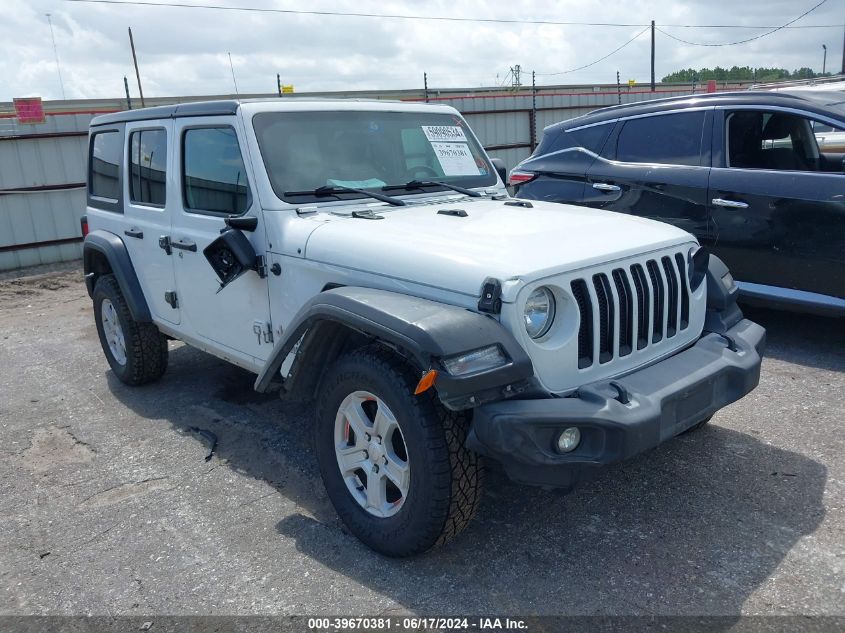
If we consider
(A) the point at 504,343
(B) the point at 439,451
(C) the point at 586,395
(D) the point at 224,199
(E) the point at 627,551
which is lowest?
(E) the point at 627,551

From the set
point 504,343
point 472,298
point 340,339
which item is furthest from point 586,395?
point 340,339

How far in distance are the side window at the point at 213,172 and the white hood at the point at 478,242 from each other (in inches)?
23.6

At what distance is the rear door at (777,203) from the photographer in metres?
4.90


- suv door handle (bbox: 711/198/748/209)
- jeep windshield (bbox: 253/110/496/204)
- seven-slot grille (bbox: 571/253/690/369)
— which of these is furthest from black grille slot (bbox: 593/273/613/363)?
suv door handle (bbox: 711/198/748/209)

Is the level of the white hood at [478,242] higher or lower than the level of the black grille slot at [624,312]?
higher

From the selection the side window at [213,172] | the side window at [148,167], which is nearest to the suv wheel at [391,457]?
the side window at [213,172]

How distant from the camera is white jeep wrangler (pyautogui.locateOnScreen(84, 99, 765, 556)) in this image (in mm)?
2609

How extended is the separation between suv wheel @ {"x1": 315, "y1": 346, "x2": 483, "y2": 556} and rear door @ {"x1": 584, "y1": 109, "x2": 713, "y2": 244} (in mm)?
3566

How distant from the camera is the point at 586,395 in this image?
2664 mm

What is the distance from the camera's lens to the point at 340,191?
3797 mm

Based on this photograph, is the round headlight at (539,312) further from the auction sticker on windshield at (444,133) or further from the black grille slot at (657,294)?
the auction sticker on windshield at (444,133)

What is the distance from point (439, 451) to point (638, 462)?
4.96ft

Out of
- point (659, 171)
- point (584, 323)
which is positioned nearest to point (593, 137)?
point (659, 171)

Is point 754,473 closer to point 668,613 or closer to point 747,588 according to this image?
point 747,588
